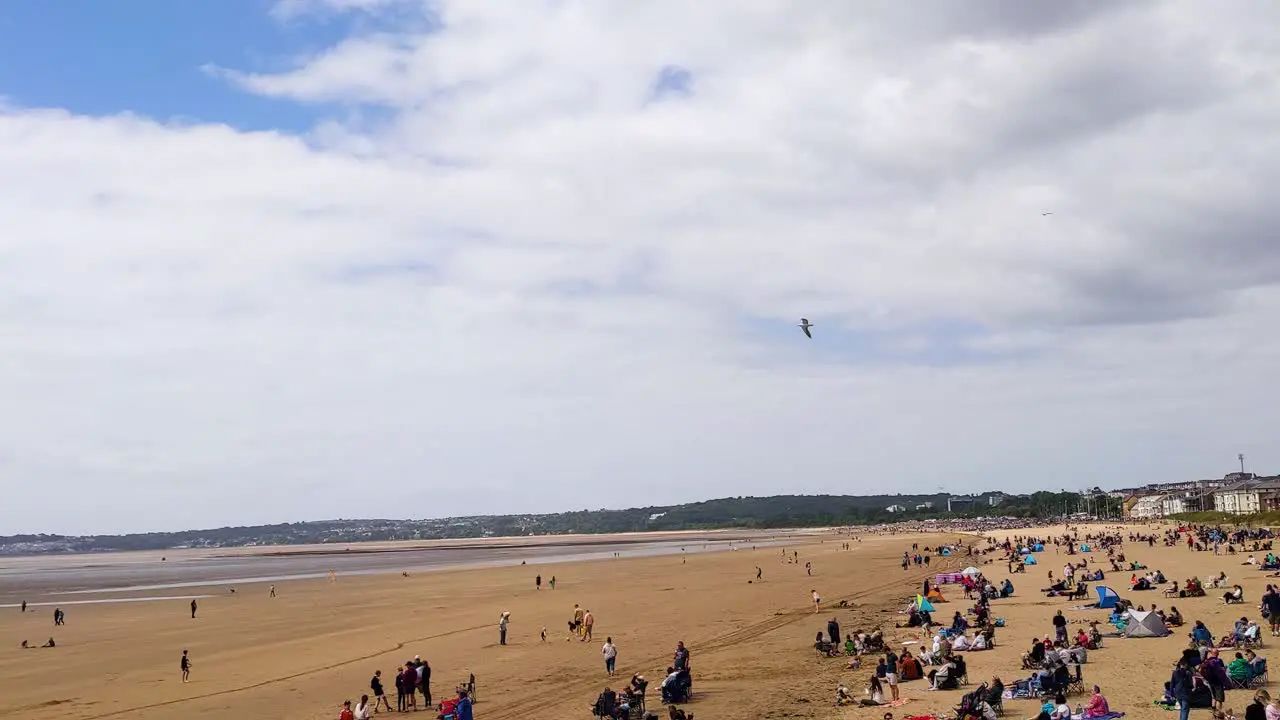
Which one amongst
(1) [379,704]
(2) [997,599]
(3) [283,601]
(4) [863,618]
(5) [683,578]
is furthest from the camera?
(5) [683,578]

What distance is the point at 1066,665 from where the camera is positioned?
17812 millimetres

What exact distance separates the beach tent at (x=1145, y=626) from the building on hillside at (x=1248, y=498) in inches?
3323

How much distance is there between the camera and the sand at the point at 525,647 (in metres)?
19.5

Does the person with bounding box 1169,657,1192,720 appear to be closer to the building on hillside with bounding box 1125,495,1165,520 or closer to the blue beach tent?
the blue beach tent

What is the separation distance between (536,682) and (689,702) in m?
4.95

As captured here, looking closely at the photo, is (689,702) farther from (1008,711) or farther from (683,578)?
(683,578)

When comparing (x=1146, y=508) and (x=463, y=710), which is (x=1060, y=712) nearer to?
(x=463, y=710)

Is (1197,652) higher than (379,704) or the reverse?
higher

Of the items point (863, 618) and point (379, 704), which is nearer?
point (379, 704)

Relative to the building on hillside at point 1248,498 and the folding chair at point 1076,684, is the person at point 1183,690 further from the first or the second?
the building on hillside at point 1248,498

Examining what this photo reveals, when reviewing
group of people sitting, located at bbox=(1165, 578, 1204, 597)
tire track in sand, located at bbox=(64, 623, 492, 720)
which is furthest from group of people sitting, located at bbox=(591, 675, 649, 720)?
group of people sitting, located at bbox=(1165, 578, 1204, 597)

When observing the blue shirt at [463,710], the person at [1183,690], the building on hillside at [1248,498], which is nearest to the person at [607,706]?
the blue shirt at [463,710]

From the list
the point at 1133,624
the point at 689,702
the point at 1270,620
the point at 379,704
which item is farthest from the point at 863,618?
the point at 379,704

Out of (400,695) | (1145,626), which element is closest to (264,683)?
(400,695)
